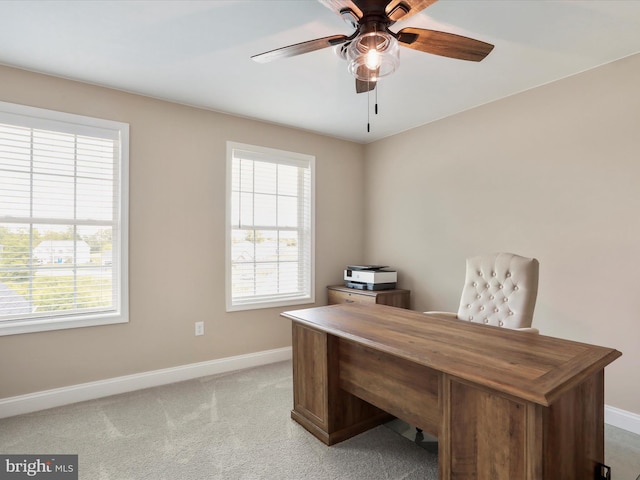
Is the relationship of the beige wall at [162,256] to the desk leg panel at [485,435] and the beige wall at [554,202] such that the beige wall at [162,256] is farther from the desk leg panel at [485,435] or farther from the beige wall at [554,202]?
the desk leg panel at [485,435]

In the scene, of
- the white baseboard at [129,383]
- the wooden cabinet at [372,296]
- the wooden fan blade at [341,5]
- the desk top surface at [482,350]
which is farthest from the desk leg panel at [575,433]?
the white baseboard at [129,383]

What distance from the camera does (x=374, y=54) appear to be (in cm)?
157

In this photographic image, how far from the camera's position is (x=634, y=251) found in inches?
89.9

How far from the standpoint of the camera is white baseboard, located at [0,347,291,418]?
249 centimetres

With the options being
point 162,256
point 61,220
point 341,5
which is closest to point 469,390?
point 341,5

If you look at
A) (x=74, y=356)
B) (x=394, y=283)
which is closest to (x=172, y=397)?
(x=74, y=356)

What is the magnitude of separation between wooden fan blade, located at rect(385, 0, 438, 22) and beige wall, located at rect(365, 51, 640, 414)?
6.16 feet

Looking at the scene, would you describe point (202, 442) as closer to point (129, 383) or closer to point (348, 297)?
point (129, 383)

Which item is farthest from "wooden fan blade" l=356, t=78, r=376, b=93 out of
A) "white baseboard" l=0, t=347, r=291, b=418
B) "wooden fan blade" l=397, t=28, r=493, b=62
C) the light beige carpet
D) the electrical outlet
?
"white baseboard" l=0, t=347, r=291, b=418

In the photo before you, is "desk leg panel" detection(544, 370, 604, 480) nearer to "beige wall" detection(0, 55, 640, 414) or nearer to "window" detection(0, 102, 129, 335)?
"beige wall" detection(0, 55, 640, 414)

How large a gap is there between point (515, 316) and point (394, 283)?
5.29 ft

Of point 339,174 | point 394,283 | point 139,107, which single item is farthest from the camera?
point 339,174

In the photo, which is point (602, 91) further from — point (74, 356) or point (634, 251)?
point (74, 356)

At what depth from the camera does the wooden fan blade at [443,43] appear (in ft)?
5.04
